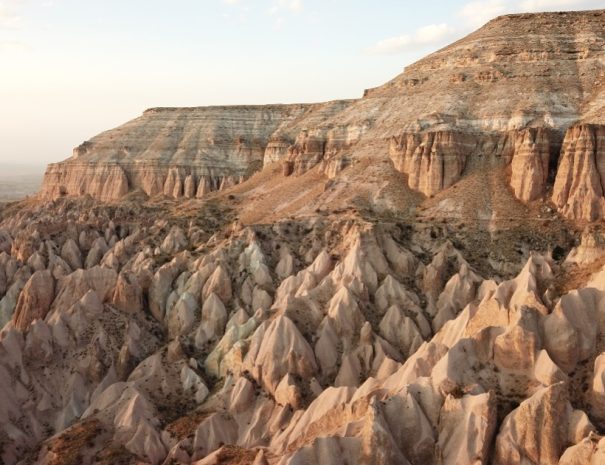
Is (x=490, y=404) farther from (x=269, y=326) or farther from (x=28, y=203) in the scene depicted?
(x=28, y=203)

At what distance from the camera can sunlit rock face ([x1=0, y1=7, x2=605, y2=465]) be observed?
2589 centimetres

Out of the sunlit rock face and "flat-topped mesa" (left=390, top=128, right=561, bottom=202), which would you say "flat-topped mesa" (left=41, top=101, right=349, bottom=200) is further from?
"flat-topped mesa" (left=390, top=128, right=561, bottom=202)

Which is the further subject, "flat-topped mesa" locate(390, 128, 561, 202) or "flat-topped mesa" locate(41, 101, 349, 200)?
"flat-topped mesa" locate(41, 101, 349, 200)

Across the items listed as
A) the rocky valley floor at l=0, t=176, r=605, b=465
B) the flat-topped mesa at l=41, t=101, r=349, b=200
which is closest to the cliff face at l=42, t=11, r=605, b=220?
the flat-topped mesa at l=41, t=101, r=349, b=200

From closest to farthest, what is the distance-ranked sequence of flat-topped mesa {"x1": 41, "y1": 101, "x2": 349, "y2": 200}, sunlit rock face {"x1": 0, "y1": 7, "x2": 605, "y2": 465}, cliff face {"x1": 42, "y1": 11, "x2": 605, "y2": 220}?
sunlit rock face {"x1": 0, "y1": 7, "x2": 605, "y2": 465} → cliff face {"x1": 42, "y1": 11, "x2": 605, "y2": 220} → flat-topped mesa {"x1": 41, "y1": 101, "x2": 349, "y2": 200}

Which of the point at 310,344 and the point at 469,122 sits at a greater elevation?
the point at 469,122

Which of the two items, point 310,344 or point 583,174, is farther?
point 583,174

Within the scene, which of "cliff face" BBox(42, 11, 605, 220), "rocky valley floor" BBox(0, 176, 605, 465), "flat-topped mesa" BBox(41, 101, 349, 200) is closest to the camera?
"rocky valley floor" BBox(0, 176, 605, 465)

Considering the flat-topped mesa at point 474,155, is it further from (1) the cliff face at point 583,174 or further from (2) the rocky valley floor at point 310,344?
(2) the rocky valley floor at point 310,344

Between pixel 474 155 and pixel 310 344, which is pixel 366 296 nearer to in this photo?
pixel 310 344

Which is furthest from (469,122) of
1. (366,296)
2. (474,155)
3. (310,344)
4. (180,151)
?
(180,151)

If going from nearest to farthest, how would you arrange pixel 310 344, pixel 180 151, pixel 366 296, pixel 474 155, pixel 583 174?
1. pixel 310 344
2. pixel 366 296
3. pixel 583 174
4. pixel 474 155
5. pixel 180 151

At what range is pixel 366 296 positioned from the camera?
46250 mm

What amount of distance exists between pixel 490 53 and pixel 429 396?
61.4 meters
